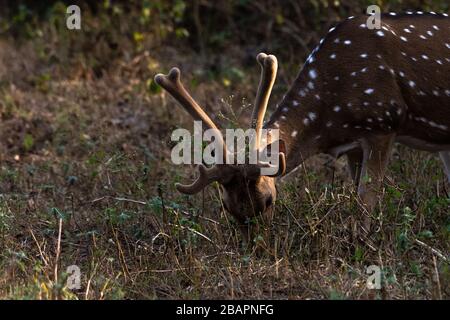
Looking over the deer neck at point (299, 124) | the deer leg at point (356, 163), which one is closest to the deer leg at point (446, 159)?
the deer leg at point (356, 163)

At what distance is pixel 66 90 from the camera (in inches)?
461

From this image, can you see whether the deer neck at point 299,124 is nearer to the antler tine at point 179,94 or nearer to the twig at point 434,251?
the antler tine at point 179,94

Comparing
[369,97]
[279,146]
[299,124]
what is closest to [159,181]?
[299,124]

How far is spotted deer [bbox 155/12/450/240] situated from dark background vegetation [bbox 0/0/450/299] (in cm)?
32

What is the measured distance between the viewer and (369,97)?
25.1 feet

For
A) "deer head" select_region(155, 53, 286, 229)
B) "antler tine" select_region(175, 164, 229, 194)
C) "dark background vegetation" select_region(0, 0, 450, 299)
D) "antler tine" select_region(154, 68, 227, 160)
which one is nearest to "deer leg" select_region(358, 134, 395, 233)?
"dark background vegetation" select_region(0, 0, 450, 299)

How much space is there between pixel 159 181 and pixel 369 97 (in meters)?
2.35

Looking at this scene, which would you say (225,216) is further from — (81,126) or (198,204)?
(81,126)

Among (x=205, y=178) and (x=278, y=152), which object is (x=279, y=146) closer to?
(x=278, y=152)

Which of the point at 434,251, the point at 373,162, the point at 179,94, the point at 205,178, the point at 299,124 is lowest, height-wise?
the point at 434,251

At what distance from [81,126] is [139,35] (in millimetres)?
2380

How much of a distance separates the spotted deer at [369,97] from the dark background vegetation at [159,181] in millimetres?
315

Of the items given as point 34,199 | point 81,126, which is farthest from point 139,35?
point 34,199

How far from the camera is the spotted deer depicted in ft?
25.1
